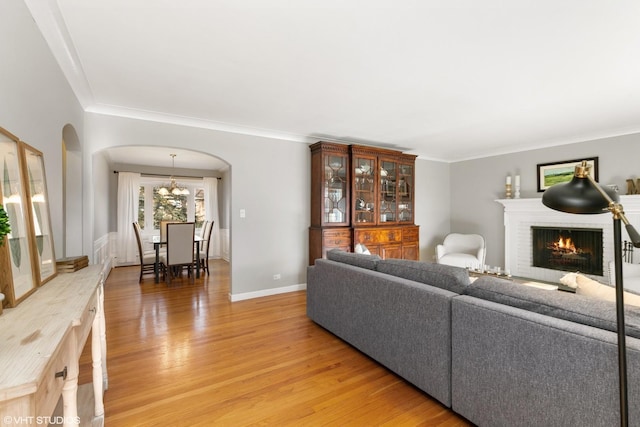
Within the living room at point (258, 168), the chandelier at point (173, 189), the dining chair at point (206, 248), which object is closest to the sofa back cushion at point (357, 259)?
the living room at point (258, 168)

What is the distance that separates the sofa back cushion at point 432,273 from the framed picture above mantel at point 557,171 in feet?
12.3

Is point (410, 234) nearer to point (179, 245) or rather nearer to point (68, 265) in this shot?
point (179, 245)

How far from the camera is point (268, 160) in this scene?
4281 millimetres

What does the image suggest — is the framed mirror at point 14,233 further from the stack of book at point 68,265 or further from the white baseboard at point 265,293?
the white baseboard at point 265,293

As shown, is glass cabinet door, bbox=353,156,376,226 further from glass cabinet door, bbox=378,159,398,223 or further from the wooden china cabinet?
glass cabinet door, bbox=378,159,398,223

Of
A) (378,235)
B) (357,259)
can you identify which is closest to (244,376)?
(357,259)

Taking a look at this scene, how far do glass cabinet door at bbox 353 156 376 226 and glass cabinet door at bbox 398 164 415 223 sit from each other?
24.6 inches

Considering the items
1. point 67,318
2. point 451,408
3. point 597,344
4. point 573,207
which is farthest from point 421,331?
point 67,318

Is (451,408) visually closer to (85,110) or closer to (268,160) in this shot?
(268,160)

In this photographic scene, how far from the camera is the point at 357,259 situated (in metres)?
2.71

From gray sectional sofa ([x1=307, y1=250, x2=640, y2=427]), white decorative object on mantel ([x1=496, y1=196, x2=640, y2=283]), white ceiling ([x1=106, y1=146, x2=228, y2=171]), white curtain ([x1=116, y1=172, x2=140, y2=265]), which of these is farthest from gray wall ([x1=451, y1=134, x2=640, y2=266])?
white curtain ([x1=116, y1=172, x2=140, y2=265])

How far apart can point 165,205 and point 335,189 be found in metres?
5.15

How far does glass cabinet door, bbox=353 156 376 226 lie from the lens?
460 centimetres

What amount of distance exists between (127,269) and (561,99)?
7.70m
